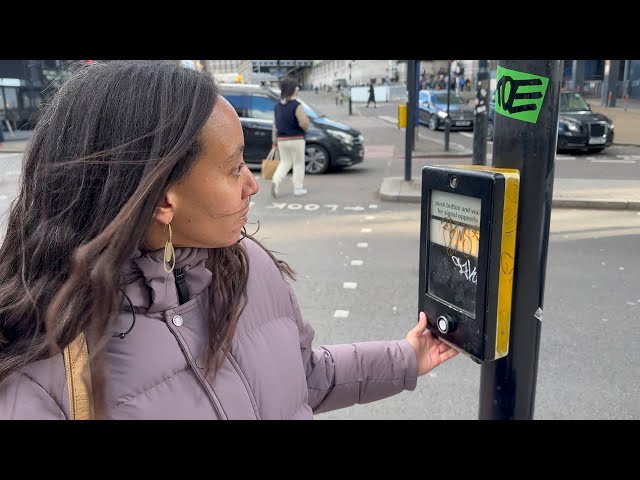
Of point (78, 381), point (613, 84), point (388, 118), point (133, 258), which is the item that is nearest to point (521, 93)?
point (133, 258)

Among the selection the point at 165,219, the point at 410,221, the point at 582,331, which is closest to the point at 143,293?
the point at 165,219

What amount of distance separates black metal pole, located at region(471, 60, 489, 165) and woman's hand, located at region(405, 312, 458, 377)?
613 cm

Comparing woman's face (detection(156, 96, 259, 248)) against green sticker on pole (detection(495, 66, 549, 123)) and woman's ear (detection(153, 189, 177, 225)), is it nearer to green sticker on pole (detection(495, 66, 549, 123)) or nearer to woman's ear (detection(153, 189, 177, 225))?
woman's ear (detection(153, 189, 177, 225))

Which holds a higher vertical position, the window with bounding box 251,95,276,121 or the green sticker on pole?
the green sticker on pole

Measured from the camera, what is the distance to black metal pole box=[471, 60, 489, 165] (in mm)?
7918

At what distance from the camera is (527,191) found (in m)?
1.39

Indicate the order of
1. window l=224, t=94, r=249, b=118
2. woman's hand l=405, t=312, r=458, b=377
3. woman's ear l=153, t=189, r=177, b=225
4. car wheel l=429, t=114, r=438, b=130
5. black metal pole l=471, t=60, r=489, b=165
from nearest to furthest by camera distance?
woman's ear l=153, t=189, r=177, b=225
woman's hand l=405, t=312, r=458, b=377
black metal pole l=471, t=60, r=489, b=165
window l=224, t=94, r=249, b=118
car wheel l=429, t=114, r=438, b=130

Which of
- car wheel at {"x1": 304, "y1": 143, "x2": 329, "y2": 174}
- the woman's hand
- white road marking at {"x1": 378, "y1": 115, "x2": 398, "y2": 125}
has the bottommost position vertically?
white road marking at {"x1": 378, "y1": 115, "x2": 398, "y2": 125}

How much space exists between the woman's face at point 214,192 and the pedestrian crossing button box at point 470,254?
538 millimetres

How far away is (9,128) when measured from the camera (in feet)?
33.3

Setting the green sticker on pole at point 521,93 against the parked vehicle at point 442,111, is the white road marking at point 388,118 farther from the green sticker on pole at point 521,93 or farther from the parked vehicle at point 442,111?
the green sticker on pole at point 521,93

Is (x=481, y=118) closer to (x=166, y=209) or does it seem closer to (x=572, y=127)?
(x=572, y=127)

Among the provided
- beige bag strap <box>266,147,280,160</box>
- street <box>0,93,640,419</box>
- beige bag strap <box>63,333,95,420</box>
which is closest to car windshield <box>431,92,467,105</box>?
street <box>0,93,640,419</box>
